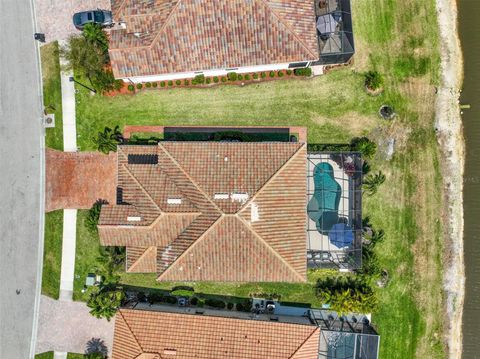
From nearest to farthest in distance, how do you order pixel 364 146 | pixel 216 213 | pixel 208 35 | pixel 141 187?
pixel 216 213 < pixel 208 35 < pixel 141 187 < pixel 364 146

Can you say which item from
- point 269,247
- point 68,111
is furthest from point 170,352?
point 68,111

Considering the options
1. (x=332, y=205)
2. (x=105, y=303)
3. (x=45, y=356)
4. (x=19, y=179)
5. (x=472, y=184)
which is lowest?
(x=45, y=356)

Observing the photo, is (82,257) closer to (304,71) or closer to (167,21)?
(167,21)

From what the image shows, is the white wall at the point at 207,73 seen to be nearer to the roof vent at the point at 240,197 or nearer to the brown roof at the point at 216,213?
the brown roof at the point at 216,213

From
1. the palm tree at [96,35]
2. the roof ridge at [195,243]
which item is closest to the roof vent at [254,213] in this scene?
the roof ridge at [195,243]

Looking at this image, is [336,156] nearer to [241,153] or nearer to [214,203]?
[241,153]

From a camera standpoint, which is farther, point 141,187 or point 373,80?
point 373,80

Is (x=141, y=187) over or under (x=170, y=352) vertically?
over
